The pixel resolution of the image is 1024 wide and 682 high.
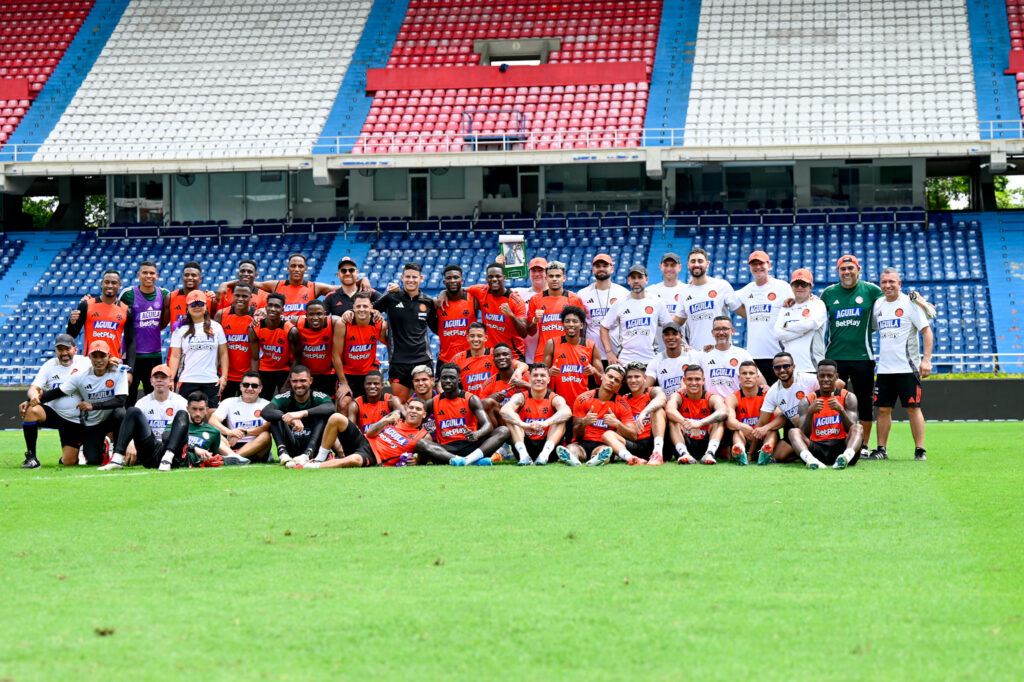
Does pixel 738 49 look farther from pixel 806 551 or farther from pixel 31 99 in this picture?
pixel 806 551

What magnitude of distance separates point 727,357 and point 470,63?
2398 cm

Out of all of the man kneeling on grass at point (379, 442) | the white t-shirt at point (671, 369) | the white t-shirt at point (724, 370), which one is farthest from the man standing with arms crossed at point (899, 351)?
the man kneeling on grass at point (379, 442)

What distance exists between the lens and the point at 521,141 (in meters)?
31.2

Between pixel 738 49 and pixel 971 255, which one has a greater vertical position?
pixel 738 49

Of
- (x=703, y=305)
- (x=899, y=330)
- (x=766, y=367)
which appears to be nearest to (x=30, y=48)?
(x=703, y=305)

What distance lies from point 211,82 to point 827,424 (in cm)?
2790

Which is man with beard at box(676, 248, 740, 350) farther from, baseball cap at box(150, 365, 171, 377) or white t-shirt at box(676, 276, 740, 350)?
baseball cap at box(150, 365, 171, 377)

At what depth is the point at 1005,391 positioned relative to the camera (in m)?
21.5

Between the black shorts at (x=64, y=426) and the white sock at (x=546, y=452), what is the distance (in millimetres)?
5141

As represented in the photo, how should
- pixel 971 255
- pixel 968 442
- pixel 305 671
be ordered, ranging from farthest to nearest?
pixel 971 255, pixel 968 442, pixel 305 671

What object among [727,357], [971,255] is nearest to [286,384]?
[727,357]

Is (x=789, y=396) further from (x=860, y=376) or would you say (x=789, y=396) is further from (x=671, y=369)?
(x=671, y=369)

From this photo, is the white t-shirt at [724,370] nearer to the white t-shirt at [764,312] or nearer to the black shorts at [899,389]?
the white t-shirt at [764,312]

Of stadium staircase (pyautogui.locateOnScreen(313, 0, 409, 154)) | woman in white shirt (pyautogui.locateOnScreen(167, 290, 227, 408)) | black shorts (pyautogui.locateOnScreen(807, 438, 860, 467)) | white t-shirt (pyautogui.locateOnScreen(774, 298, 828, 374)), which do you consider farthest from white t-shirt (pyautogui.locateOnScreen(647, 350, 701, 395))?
stadium staircase (pyautogui.locateOnScreen(313, 0, 409, 154))
